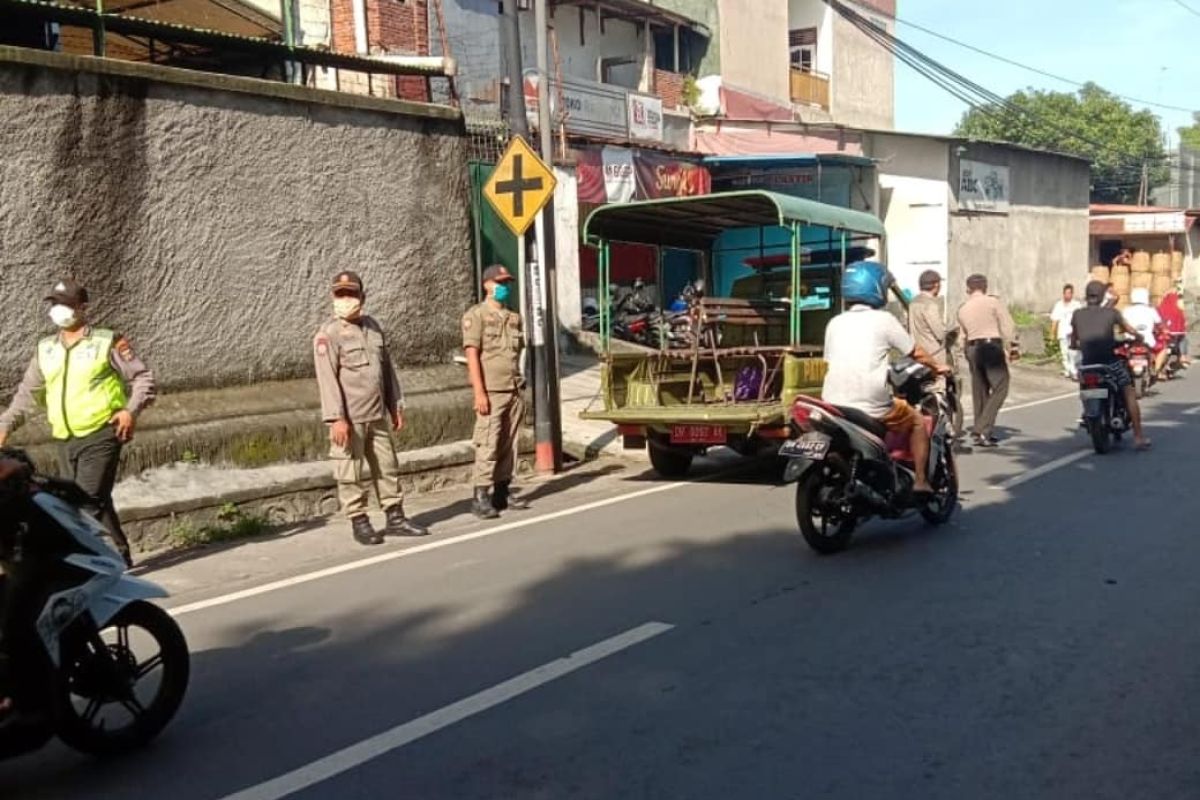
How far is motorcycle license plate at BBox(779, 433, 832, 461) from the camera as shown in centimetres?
661

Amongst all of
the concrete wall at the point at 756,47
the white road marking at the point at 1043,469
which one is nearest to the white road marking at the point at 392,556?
the white road marking at the point at 1043,469

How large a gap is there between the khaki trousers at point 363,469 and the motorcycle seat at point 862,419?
3.02 meters

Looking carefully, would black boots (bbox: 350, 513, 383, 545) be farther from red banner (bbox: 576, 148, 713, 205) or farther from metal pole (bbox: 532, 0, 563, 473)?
red banner (bbox: 576, 148, 713, 205)

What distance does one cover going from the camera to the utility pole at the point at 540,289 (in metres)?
10.5

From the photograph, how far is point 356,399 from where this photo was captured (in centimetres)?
764

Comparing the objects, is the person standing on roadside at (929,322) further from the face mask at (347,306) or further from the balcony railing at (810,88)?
the balcony railing at (810,88)

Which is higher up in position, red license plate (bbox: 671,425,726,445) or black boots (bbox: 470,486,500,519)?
red license plate (bbox: 671,425,726,445)

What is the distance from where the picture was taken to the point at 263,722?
14.4 feet

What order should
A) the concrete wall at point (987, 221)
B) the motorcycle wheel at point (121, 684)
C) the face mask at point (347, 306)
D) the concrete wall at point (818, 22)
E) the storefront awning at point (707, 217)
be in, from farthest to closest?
1. the concrete wall at point (818, 22)
2. the concrete wall at point (987, 221)
3. the storefront awning at point (707, 217)
4. the face mask at point (347, 306)
5. the motorcycle wheel at point (121, 684)

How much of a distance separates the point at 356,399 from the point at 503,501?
1.80 metres

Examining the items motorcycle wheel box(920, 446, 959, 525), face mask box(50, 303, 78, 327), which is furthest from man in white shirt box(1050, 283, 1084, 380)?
face mask box(50, 303, 78, 327)

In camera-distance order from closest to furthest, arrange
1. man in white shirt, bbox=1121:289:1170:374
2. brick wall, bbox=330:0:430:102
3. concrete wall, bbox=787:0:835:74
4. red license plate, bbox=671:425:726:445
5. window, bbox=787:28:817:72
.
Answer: red license plate, bbox=671:425:726:445, brick wall, bbox=330:0:430:102, man in white shirt, bbox=1121:289:1170:374, concrete wall, bbox=787:0:835:74, window, bbox=787:28:817:72

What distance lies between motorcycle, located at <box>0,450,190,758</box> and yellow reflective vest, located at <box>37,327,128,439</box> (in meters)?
2.88

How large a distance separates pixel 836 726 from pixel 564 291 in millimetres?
14436
